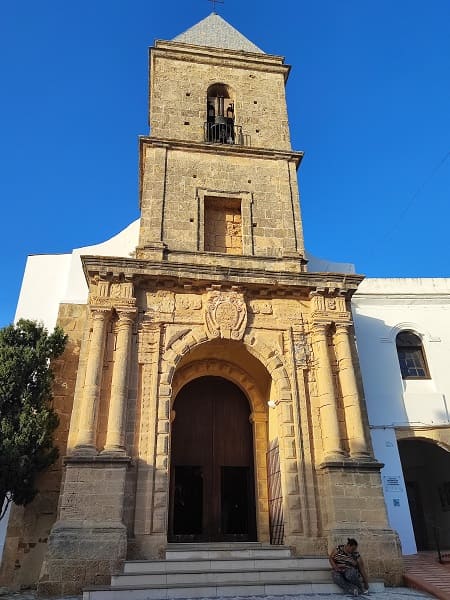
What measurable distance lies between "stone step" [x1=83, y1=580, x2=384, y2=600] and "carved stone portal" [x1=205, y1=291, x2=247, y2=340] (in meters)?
4.75

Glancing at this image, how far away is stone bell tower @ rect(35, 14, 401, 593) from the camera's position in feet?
28.8

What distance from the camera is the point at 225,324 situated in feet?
35.0

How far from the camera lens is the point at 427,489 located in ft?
52.3

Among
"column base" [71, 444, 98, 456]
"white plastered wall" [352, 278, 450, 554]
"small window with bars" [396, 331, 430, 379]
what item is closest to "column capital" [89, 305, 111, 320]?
"column base" [71, 444, 98, 456]

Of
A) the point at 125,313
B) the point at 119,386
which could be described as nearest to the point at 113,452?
the point at 119,386

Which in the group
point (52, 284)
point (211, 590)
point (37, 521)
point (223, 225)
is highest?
point (223, 225)

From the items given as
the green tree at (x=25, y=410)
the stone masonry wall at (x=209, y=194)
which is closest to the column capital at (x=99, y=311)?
the green tree at (x=25, y=410)

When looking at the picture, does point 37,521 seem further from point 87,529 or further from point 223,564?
point 223,564

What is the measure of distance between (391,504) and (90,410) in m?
7.95

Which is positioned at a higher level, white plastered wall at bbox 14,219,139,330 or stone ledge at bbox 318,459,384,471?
white plastered wall at bbox 14,219,139,330

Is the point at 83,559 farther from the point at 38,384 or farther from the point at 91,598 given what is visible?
the point at 38,384

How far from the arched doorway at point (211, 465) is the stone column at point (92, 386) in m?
2.92

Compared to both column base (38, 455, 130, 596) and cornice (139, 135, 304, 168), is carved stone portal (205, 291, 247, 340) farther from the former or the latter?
cornice (139, 135, 304, 168)

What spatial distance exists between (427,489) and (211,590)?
11.1 meters
